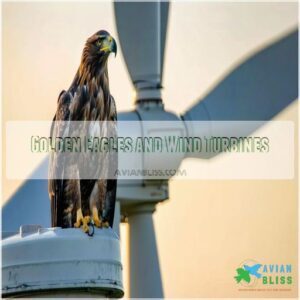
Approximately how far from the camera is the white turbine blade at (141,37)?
24797 millimetres

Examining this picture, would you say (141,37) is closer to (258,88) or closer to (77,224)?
(258,88)

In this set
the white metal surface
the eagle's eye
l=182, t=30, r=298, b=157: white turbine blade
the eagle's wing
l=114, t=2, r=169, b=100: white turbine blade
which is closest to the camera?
the white metal surface

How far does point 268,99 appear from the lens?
25.2 m

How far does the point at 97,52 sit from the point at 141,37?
1737mm

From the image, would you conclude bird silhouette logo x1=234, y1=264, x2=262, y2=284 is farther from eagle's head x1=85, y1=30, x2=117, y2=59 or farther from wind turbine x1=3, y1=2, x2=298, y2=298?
eagle's head x1=85, y1=30, x2=117, y2=59

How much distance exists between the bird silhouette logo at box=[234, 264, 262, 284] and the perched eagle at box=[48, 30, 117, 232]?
1.63m

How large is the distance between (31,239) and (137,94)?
134 inches

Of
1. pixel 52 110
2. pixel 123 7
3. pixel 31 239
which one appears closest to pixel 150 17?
pixel 123 7

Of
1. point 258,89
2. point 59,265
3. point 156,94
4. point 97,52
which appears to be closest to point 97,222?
point 59,265

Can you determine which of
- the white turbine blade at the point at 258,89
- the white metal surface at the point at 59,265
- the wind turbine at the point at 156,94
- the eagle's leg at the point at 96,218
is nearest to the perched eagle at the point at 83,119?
the eagle's leg at the point at 96,218

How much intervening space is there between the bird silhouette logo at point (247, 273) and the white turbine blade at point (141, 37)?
90.0 inches

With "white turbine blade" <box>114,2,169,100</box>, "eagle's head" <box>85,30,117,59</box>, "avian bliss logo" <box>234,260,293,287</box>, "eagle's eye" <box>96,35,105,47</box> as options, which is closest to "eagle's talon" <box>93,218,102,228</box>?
"eagle's head" <box>85,30,117,59</box>

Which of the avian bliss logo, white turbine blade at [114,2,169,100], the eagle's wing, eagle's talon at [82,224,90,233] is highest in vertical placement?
white turbine blade at [114,2,169,100]

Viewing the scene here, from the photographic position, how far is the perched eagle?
2280 cm
